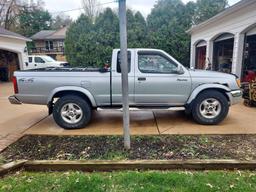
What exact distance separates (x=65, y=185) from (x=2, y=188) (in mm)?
788

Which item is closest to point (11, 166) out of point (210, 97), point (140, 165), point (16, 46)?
point (140, 165)

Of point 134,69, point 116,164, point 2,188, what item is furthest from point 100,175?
point 134,69

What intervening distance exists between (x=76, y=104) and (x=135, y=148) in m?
1.81

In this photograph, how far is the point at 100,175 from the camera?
3.06m

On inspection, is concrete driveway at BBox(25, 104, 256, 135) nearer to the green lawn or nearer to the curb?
the curb

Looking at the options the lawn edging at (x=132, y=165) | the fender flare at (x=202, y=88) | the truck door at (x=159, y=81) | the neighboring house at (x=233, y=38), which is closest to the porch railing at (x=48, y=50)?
the neighboring house at (x=233, y=38)

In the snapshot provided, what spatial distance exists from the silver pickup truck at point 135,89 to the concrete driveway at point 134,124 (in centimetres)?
30

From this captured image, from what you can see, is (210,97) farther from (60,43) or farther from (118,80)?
(60,43)

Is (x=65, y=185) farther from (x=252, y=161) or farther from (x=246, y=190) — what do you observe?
(x=252, y=161)

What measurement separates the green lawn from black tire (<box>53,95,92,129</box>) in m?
1.89

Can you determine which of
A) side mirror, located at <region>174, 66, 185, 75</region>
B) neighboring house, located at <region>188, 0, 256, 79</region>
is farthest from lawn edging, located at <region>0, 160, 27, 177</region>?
neighboring house, located at <region>188, 0, 256, 79</region>

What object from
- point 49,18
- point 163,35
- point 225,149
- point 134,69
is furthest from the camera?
point 49,18

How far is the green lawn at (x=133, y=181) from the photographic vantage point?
2752mm

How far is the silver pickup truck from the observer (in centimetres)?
483
